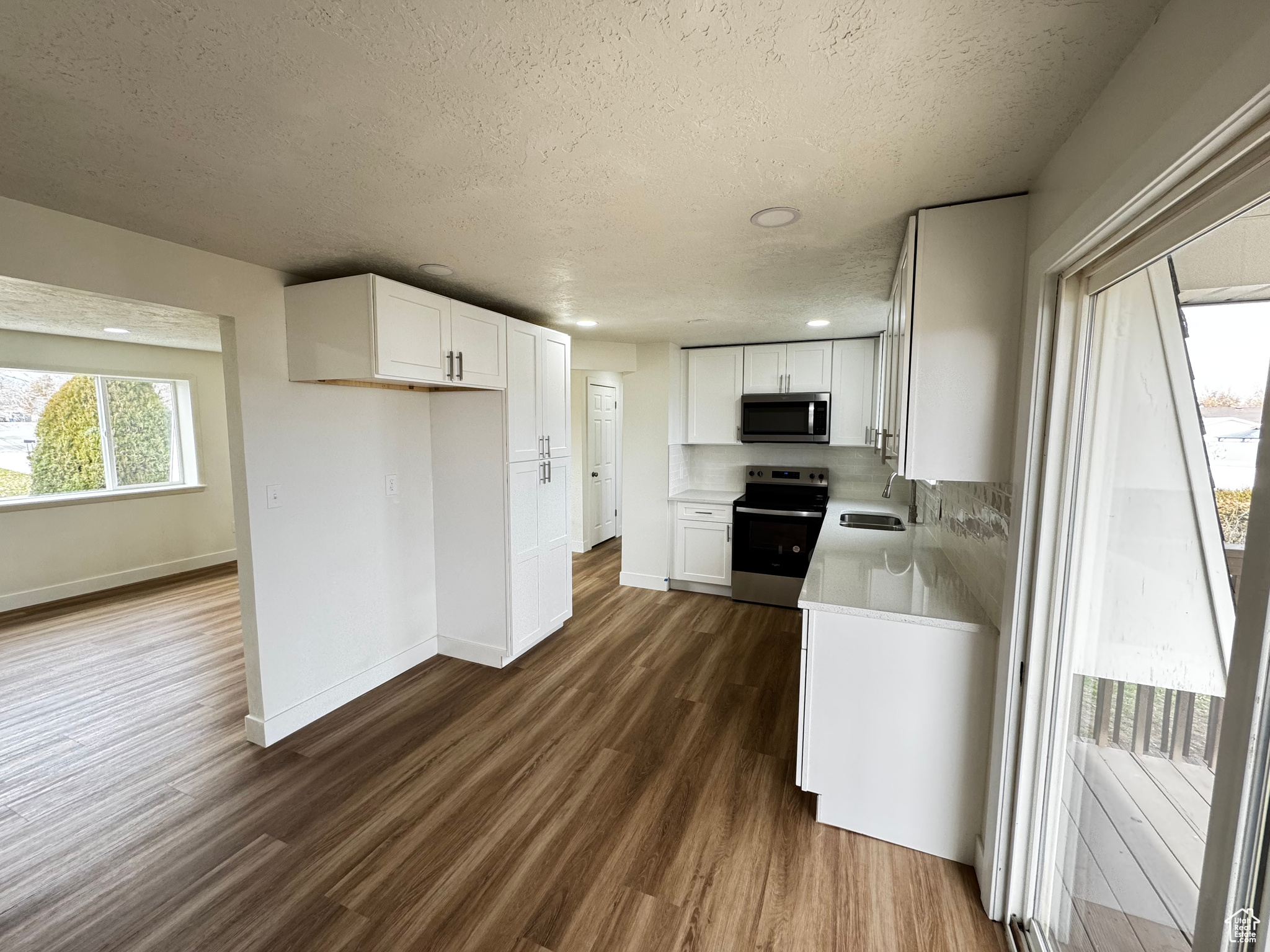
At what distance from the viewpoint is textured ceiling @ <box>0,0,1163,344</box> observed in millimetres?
911

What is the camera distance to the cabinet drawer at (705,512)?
4.43m

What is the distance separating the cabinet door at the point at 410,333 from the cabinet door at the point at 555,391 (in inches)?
33.8

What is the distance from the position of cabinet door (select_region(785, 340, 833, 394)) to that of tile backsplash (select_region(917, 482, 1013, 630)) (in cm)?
165

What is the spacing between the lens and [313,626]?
8.55 feet

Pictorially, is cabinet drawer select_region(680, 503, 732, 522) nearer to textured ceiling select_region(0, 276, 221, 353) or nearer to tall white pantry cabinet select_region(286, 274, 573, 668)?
tall white pantry cabinet select_region(286, 274, 573, 668)

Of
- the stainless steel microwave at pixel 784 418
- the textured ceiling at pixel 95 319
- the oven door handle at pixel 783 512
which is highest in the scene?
the textured ceiling at pixel 95 319

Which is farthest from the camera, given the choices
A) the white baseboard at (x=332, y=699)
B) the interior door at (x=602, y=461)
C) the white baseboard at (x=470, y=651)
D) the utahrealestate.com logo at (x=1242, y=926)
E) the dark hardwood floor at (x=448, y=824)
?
the interior door at (x=602, y=461)

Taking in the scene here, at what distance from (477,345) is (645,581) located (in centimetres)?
282

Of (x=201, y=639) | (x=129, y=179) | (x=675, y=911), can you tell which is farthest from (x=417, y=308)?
(x=201, y=639)

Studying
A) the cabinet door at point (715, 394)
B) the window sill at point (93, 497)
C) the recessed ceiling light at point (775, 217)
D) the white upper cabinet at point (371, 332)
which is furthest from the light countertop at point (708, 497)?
the window sill at point (93, 497)

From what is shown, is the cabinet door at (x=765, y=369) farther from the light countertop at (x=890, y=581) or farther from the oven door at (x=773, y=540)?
the light countertop at (x=890, y=581)

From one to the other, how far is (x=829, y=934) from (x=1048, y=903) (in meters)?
0.64

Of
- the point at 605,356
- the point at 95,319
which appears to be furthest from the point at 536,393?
the point at 95,319

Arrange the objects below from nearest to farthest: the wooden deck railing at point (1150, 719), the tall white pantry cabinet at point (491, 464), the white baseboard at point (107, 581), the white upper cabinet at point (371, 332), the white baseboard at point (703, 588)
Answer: the wooden deck railing at point (1150, 719) → the white upper cabinet at point (371, 332) → the tall white pantry cabinet at point (491, 464) → the white baseboard at point (107, 581) → the white baseboard at point (703, 588)
